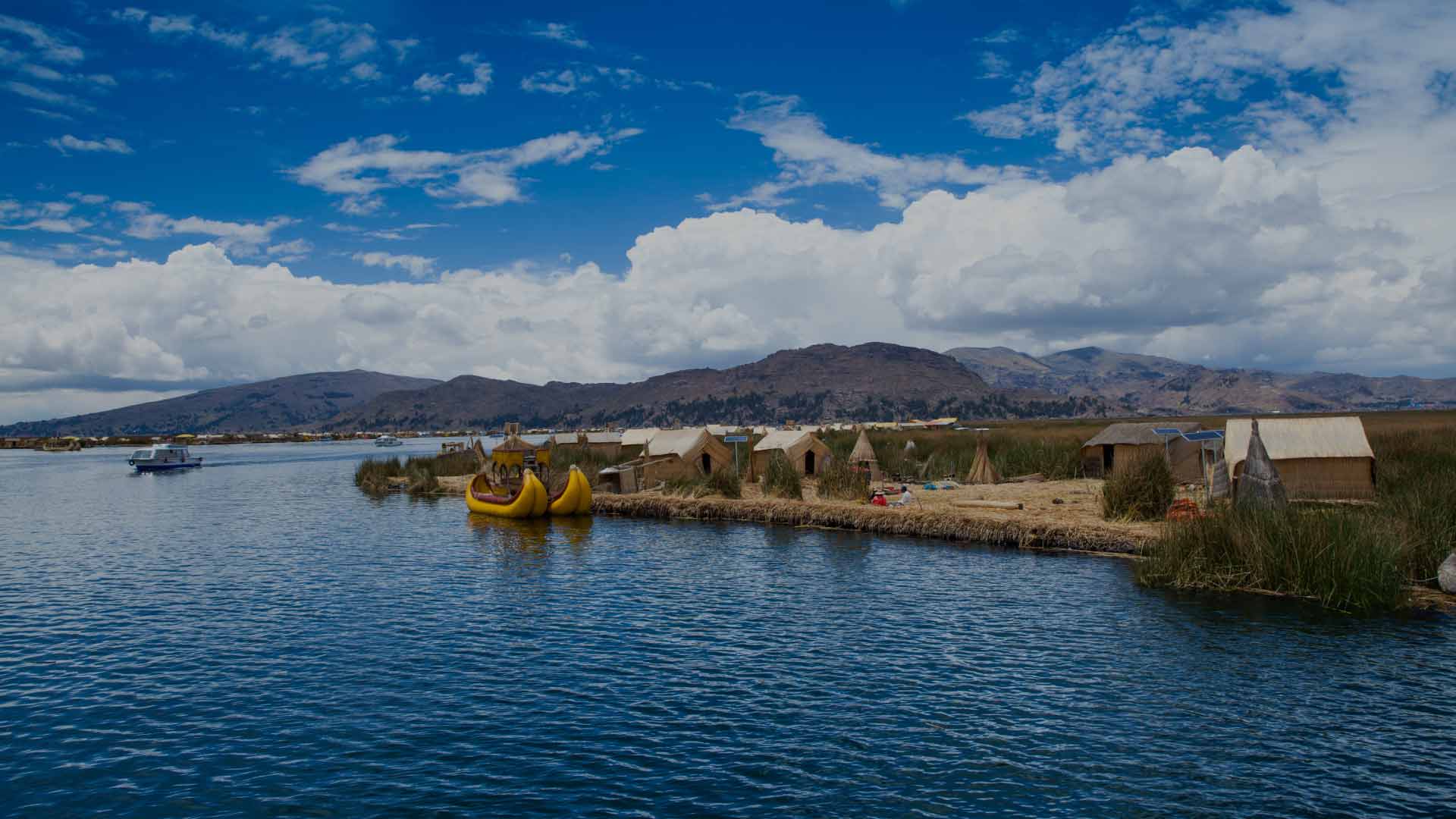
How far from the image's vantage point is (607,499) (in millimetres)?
37375

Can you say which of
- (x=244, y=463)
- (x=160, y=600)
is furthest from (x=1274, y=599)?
(x=244, y=463)

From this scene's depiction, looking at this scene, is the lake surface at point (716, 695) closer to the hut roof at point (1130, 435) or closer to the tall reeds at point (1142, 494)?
the tall reeds at point (1142, 494)

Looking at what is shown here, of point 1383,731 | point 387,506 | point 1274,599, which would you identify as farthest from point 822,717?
point 387,506

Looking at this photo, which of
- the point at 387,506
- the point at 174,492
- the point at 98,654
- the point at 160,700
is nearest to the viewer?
the point at 160,700

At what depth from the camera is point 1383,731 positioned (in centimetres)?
1062

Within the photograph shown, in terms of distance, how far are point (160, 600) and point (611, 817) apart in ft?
53.3

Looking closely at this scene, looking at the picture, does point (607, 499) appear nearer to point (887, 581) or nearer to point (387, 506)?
point (387, 506)

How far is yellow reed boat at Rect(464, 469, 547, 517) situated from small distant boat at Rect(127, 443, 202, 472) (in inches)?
2258

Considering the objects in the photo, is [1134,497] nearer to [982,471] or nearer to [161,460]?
[982,471]

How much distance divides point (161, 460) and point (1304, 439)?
87864mm

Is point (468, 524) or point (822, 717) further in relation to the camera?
point (468, 524)

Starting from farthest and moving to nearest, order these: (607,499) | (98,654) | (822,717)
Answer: (607,499), (98,654), (822,717)

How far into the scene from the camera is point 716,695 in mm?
12562

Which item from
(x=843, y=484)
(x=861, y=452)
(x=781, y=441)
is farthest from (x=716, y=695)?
(x=781, y=441)
